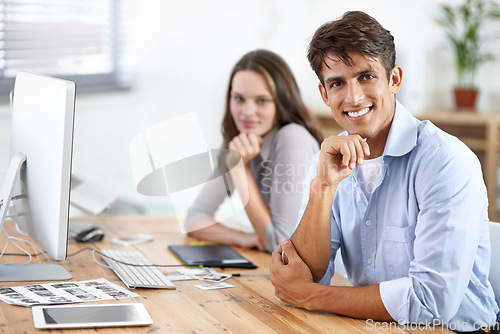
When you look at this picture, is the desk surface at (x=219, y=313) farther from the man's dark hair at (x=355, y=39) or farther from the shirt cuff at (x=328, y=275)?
the man's dark hair at (x=355, y=39)

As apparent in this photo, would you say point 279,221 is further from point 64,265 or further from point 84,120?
point 84,120

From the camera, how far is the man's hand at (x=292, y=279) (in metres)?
1.50

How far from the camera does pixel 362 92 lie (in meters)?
1.55

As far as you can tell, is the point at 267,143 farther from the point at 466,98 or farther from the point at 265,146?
the point at 466,98

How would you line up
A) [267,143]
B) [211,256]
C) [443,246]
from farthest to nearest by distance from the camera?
[267,143] → [211,256] → [443,246]

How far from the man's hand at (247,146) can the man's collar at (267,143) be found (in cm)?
7

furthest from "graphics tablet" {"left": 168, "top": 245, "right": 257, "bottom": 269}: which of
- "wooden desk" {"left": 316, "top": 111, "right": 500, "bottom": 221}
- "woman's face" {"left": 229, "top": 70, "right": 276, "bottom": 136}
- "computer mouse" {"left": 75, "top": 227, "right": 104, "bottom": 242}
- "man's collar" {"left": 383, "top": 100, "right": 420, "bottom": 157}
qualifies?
"wooden desk" {"left": 316, "top": 111, "right": 500, "bottom": 221}

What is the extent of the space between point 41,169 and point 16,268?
1.06ft

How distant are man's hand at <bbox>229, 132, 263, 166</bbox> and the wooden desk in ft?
5.48

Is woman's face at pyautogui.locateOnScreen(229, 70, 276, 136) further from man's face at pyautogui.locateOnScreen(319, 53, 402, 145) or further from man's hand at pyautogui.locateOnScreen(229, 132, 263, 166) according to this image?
man's face at pyautogui.locateOnScreen(319, 53, 402, 145)

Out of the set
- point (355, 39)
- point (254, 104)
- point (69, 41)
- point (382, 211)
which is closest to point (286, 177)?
point (254, 104)

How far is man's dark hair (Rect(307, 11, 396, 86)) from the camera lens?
1.51 m

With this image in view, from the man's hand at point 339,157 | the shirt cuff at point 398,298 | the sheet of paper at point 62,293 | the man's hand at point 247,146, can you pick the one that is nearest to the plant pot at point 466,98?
the man's hand at point 247,146

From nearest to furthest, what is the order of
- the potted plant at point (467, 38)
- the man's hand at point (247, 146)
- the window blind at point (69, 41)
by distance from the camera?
the man's hand at point (247, 146)
the window blind at point (69, 41)
the potted plant at point (467, 38)
